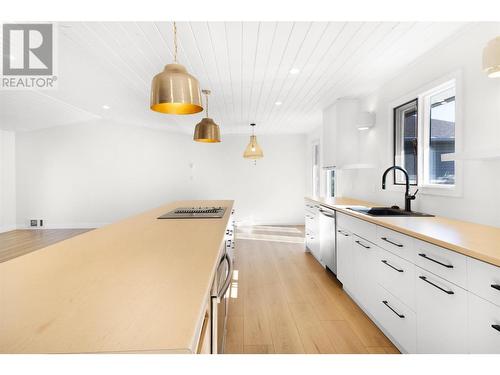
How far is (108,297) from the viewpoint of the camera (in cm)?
82

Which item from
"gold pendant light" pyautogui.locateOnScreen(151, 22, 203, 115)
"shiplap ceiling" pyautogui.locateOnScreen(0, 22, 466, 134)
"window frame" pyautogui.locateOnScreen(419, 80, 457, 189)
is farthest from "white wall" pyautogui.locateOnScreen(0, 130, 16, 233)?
"window frame" pyautogui.locateOnScreen(419, 80, 457, 189)

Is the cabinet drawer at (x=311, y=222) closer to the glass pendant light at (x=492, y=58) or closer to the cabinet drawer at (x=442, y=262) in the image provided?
the cabinet drawer at (x=442, y=262)

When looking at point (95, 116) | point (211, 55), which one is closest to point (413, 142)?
point (211, 55)

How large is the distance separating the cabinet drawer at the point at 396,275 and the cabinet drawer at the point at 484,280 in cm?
47

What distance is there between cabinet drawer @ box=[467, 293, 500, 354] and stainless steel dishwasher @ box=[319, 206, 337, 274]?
1.99 m

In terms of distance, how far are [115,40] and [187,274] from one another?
2390mm

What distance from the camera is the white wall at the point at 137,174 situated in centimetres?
721

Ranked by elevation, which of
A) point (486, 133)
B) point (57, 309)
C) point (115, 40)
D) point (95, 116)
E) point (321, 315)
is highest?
point (95, 116)

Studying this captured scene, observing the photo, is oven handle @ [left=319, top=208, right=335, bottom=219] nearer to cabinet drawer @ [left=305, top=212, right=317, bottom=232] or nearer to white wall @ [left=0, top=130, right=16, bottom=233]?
cabinet drawer @ [left=305, top=212, right=317, bottom=232]

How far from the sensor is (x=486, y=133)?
1967 mm

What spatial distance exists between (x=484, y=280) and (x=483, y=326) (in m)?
0.22

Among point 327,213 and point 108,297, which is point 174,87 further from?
point 327,213

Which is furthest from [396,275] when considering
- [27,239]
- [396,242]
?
[27,239]

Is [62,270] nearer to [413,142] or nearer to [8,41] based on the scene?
[8,41]
